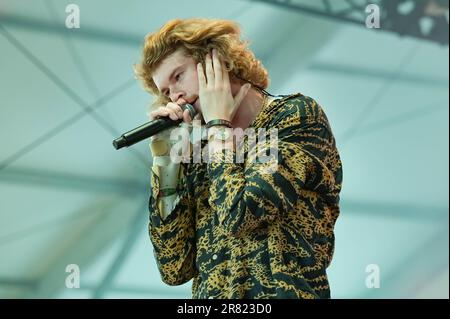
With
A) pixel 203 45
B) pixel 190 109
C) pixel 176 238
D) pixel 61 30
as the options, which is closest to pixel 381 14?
pixel 61 30

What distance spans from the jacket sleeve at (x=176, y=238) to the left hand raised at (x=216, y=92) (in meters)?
0.21

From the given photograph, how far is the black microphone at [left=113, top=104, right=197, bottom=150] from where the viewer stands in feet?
6.14

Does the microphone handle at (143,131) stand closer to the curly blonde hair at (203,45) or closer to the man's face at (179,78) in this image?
the man's face at (179,78)

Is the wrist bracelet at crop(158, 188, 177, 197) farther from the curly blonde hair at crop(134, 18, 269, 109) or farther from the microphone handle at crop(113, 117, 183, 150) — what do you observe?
the curly blonde hair at crop(134, 18, 269, 109)

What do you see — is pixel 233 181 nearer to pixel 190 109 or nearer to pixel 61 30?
pixel 190 109

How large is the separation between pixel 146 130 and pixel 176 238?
256mm

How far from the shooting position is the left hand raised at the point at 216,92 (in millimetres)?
1833

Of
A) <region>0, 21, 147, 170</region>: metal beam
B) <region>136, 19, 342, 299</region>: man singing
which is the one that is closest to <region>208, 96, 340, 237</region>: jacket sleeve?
<region>136, 19, 342, 299</region>: man singing

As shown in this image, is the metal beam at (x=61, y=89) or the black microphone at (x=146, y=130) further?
the metal beam at (x=61, y=89)

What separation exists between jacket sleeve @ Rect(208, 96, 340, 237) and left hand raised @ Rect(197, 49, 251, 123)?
11 cm

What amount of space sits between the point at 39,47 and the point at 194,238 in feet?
5.69

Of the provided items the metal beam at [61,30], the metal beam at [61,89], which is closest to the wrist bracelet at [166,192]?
the metal beam at [61,89]
